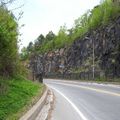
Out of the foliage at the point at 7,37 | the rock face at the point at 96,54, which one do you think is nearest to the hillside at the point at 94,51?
the rock face at the point at 96,54

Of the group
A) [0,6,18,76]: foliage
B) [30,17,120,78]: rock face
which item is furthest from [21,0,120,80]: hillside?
[0,6,18,76]: foliage

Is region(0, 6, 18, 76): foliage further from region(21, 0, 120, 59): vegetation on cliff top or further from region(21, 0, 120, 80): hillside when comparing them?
region(21, 0, 120, 80): hillside

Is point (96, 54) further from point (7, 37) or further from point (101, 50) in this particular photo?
point (7, 37)

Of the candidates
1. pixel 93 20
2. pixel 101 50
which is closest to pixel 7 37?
pixel 101 50

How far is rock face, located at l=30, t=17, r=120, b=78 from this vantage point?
224ft

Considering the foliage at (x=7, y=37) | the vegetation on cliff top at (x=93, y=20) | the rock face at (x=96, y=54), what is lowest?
the foliage at (x=7, y=37)

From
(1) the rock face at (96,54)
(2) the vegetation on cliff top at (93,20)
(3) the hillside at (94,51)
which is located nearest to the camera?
(1) the rock face at (96,54)

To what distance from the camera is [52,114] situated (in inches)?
619

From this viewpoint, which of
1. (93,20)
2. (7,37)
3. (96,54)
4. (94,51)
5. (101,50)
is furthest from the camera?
(93,20)

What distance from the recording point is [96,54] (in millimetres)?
79062

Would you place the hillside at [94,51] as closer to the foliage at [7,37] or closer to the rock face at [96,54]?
the rock face at [96,54]

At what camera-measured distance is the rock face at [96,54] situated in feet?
224

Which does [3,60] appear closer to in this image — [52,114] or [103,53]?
[52,114]

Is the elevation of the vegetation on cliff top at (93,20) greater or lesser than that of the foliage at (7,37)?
greater
